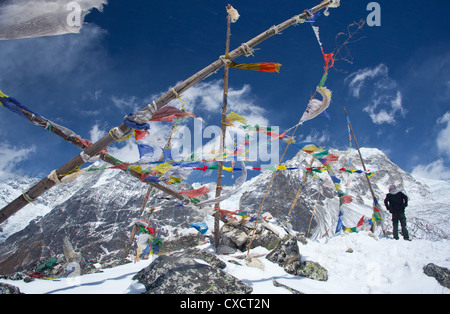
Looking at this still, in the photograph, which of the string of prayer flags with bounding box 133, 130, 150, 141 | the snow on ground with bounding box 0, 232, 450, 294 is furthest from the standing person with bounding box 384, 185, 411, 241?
the string of prayer flags with bounding box 133, 130, 150, 141

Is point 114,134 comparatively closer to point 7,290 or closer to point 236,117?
point 7,290

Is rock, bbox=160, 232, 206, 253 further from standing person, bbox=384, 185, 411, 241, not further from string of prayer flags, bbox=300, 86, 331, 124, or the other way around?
standing person, bbox=384, 185, 411, 241

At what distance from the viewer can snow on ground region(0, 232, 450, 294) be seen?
471 cm

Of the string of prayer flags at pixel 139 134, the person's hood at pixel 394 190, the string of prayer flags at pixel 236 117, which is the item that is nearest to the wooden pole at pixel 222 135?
the string of prayer flags at pixel 236 117

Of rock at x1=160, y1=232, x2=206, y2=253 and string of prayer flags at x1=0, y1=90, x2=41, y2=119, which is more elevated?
string of prayer flags at x1=0, y1=90, x2=41, y2=119

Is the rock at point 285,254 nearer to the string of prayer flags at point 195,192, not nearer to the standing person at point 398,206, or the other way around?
the string of prayer flags at point 195,192

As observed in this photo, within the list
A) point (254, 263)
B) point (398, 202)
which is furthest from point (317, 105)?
point (398, 202)

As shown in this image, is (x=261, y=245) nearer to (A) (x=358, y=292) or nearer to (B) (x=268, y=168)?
(B) (x=268, y=168)

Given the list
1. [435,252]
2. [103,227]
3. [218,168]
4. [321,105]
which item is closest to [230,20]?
[321,105]

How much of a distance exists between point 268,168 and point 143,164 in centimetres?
407

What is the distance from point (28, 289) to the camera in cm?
484

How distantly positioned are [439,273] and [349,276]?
1.85m

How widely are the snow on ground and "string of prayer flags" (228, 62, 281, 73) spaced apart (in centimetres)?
523

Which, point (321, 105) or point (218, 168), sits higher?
point (321, 105)
